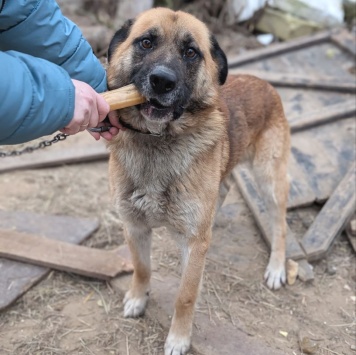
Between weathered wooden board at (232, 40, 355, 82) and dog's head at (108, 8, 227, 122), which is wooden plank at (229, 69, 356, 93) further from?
dog's head at (108, 8, 227, 122)

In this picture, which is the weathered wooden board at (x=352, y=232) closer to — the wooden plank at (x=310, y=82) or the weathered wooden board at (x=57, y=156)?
the wooden plank at (x=310, y=82)

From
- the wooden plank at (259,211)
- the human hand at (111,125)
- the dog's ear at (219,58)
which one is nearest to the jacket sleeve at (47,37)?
the human hand at (111,125)

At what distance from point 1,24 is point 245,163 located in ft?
7.26

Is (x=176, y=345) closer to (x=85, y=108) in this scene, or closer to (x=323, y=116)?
(x=85, y=108)

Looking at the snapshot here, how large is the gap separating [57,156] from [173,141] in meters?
2.49

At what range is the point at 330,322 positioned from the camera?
141 inches

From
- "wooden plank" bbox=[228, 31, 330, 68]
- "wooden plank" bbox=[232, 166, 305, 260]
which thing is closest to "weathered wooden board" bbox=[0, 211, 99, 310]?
"wooden plank" bbox=[232, 166, 305, 260]

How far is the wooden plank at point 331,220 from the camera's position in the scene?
162 inches

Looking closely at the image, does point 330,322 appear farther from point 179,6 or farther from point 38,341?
point 179,6

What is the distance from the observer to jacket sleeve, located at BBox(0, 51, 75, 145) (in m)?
2.04

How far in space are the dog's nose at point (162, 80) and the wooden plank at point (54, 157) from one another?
2.69 m

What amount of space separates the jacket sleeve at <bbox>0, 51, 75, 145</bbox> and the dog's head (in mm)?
523

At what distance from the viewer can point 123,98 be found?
2.60 m

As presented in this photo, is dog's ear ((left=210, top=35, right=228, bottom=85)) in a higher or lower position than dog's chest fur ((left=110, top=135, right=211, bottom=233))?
higher
